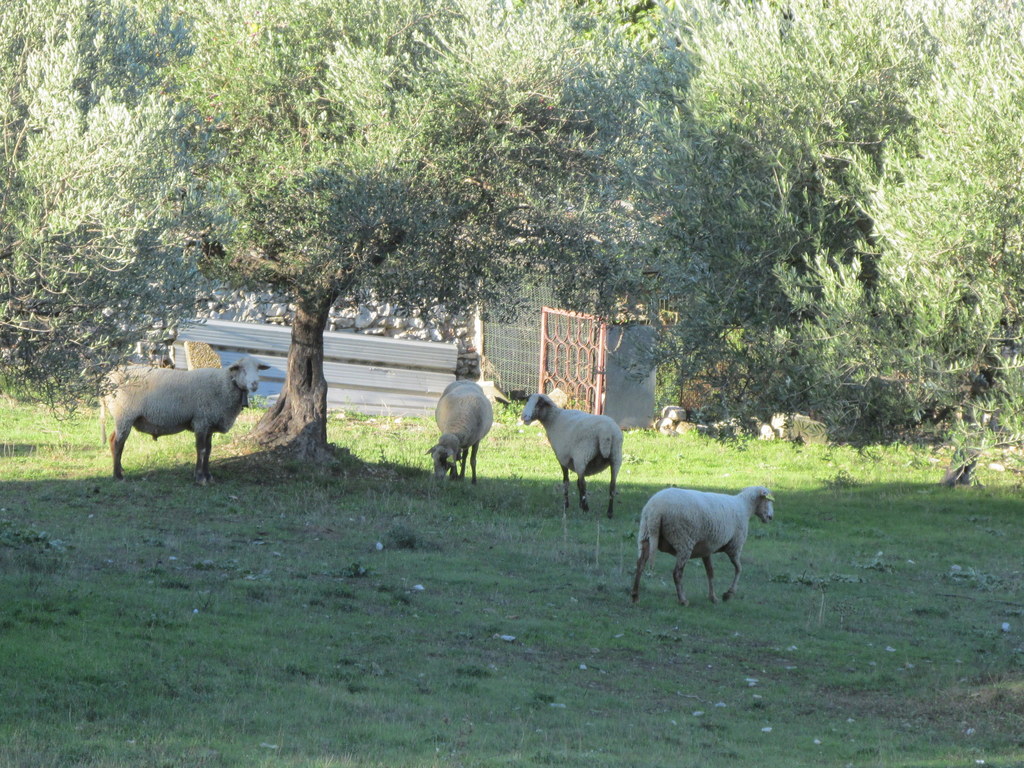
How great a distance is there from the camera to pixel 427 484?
1902cm

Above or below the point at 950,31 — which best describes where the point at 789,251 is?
below

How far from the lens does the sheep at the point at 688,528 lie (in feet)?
40.9

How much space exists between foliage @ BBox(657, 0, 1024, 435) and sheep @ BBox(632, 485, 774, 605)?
1.48 meters

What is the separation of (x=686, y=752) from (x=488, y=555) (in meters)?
6.52

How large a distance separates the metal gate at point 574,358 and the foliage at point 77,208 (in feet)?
56.8

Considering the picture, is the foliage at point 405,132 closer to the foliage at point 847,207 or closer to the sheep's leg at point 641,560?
the foliage at point 847,207

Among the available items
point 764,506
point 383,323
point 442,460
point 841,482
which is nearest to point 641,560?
point 764,506

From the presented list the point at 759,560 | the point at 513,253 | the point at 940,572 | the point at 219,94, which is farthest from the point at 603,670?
the point at 219,94

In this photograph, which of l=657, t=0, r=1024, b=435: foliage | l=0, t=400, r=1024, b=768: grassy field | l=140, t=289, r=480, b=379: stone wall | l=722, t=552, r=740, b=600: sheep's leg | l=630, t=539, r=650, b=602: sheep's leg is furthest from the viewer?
l=140, t=289, r=480, b=379: stone wall

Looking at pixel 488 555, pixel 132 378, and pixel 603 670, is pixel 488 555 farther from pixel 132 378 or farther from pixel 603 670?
pixel 132 378

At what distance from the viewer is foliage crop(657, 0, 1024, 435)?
9.48 m

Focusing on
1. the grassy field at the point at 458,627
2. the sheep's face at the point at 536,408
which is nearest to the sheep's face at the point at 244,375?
the grassy field at the point at 458,627

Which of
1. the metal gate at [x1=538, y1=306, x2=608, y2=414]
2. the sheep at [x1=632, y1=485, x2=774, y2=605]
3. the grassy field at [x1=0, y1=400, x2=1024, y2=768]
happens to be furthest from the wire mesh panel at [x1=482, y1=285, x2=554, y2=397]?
the sheep at [x1=632, y1=485, x2=774, y2=605]

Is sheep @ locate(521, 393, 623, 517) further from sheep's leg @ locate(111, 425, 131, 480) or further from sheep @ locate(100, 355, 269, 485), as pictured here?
sheep's leg @ locate(111, 425, 131, 480)
